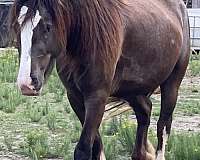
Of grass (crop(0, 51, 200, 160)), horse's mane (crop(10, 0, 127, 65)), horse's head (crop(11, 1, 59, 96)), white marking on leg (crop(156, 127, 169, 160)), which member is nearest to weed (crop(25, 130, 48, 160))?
grass (crop(0, 51, 200, 160))

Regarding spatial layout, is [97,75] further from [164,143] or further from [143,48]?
[164,143]

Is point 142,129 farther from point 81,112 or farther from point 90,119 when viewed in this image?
point 90,119

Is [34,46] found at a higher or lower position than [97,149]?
higher

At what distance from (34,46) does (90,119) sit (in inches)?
29.6

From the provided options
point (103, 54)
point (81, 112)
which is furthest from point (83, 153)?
point (103, 54)

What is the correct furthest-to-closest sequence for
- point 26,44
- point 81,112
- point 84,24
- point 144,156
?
point 144,156, point 81,112, point 84,24, point 26,44

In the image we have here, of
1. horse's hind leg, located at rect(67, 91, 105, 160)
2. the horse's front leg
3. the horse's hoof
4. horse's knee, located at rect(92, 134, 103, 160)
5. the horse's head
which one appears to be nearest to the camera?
the horse's head

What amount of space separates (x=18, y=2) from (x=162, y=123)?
222cm

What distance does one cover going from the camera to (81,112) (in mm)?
5301

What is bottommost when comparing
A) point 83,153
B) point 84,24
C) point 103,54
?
point 83,153

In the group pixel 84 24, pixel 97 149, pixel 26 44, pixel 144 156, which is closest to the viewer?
pixel 26 44

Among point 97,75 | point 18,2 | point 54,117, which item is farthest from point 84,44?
point 54,117

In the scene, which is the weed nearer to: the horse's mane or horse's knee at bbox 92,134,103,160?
horse's knee at bbox 92,134,103,160

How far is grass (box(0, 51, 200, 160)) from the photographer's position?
240 inches
